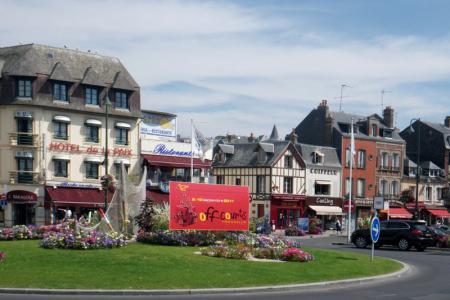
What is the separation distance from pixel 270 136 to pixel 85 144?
4610 centimetres

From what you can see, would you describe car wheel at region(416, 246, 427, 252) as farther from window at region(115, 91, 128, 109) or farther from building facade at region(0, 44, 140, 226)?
window at region(115, 91, 128, 109)

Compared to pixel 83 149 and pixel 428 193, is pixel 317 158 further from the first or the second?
pixel 83 149

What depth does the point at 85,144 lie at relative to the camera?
167ft

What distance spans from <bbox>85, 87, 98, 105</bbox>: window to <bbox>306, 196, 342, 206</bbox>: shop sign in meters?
23.6

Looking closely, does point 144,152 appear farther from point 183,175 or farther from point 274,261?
point 274,261

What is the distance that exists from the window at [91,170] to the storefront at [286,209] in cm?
1726

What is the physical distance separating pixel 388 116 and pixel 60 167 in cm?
3833

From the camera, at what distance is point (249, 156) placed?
209 feet

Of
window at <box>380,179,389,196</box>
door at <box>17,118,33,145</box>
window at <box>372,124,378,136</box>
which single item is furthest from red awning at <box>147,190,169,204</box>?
window at <box>380,179,389,196</box>

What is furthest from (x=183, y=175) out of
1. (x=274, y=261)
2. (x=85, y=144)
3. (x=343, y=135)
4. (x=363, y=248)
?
(x=274, y=261)

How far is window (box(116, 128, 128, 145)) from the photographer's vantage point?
5269cm

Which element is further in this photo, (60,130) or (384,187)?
(384,187)

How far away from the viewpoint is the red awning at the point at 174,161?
53.8 meters

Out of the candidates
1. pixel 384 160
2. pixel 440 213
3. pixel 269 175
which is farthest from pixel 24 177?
pixel 440 213
